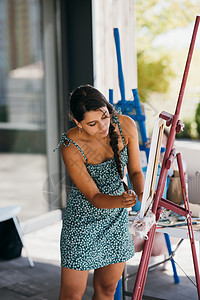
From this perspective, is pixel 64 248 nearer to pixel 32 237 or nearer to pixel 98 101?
pixel 98 101

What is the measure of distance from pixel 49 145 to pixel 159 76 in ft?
21.2

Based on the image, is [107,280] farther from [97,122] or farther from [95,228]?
[97,122]

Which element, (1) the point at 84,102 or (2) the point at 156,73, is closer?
(1) the point at 84,102

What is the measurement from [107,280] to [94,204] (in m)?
0.38

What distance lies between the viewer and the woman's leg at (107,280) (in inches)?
74.7

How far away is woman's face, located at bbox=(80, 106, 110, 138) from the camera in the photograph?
1.71 meters

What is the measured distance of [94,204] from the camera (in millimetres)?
1755

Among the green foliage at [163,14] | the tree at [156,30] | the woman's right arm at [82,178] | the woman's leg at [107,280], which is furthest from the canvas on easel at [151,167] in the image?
the green foliage at [163,14]

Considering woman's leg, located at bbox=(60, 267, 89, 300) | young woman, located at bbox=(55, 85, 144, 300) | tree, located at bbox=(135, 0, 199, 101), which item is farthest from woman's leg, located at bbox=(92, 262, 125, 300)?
tree, located at bbox=(135, 0, 199, 101)

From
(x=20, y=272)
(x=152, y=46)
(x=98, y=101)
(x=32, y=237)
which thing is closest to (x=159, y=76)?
(x=152, y=46)

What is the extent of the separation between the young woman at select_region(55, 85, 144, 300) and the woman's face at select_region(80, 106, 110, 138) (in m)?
0.03

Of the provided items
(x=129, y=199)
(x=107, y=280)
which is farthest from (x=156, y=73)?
(x=129, y=199)

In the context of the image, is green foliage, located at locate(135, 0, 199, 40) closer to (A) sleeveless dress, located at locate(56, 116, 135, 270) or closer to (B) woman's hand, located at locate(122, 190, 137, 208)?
(A) sleeveless dress, located at locate(56, 116, 135, 270)

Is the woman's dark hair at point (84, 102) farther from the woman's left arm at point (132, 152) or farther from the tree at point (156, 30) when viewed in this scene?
the tree at point (156, 30)
